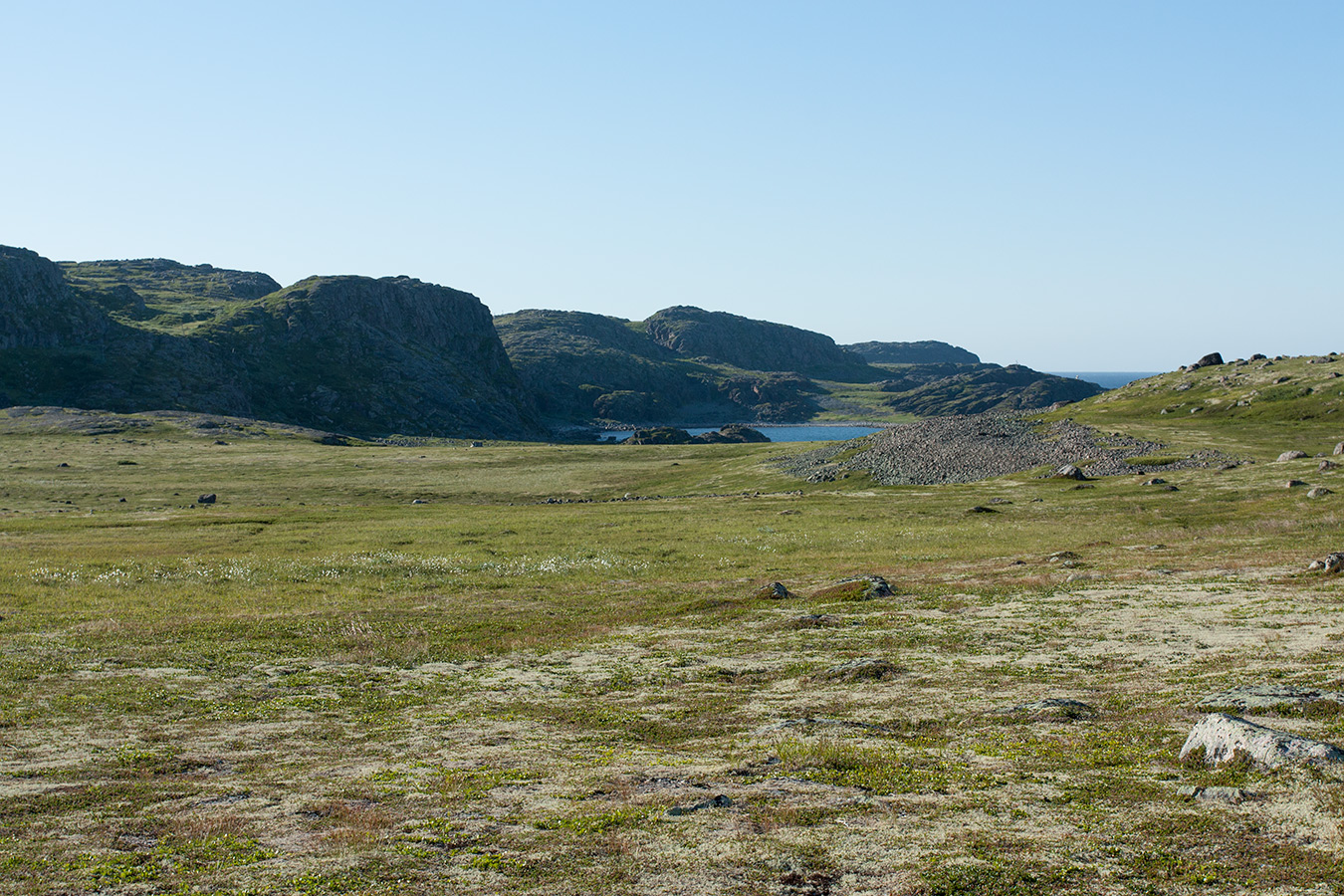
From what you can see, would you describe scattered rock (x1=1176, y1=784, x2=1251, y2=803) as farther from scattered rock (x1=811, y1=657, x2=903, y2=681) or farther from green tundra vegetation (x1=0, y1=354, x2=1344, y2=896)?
scattered rock (x1=811, y1=657, x2=903, y2=681)

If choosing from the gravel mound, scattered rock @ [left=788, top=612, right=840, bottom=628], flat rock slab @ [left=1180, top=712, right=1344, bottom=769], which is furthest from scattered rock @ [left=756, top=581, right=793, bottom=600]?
the gravel mound

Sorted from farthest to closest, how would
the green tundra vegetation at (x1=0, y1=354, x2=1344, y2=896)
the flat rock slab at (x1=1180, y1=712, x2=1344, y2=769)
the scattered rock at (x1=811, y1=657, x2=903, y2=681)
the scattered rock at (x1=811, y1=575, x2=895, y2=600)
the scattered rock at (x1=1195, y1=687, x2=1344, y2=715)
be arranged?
1. the scattered rock at (x1=811, y1=575, x2=895, y2=600)
2. the scattered rock at (x1=811, y1=657, x2=903, y2=681)
3. the scattered rock at (x1=1195, y1=687, x2=1344, y2=715)
4. the flat rock slab at (x1=1180, y1=712, x2=1344, y2=769)
5. the green tundra vegetation at (x1=0, y1=354, x2=1344, y2=896)

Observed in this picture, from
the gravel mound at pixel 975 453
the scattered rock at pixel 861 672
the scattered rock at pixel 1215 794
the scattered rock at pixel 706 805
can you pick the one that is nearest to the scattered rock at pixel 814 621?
the scattered rock at pixel 861 672

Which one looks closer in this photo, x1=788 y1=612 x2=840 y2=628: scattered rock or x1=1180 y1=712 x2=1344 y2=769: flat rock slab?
x1=1180 y1=712 x2=1344 y2=769: flat rock slab

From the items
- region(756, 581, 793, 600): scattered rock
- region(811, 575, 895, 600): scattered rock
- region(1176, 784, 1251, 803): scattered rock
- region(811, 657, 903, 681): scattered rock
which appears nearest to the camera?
region(1176, 784, 1251, 803): scattered rock

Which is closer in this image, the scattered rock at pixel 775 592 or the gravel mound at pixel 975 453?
the scattered rock at pixel 775 592

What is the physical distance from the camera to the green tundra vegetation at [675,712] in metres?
14.3

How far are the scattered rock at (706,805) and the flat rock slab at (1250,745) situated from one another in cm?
934

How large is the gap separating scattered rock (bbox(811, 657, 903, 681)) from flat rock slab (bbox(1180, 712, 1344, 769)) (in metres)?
10.4

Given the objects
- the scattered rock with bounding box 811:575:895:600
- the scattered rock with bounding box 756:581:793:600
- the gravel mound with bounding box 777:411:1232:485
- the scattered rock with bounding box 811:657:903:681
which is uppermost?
the gravel mound with bounding box 777:411:1232:485

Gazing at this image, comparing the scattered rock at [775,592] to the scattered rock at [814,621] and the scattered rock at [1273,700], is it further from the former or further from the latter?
the scattered rock at [1273,700]

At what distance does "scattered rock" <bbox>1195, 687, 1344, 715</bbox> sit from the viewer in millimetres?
20266

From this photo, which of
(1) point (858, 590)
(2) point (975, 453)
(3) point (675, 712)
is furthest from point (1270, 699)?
(2) point (975, 453)

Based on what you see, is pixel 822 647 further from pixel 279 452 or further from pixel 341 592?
pixel 279 452
